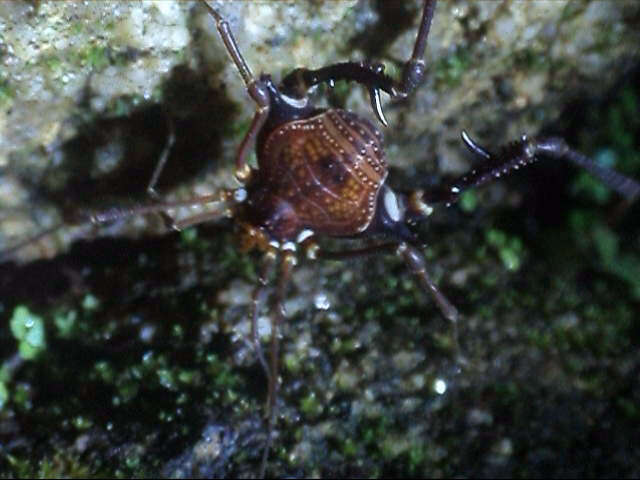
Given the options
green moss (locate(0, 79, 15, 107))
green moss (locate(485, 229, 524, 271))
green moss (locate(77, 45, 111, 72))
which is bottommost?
green moss (locate(485, 229, 524, 271))

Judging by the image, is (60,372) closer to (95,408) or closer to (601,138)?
(95,408)

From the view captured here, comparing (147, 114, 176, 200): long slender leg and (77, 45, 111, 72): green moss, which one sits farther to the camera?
(147, 114, 176, 200): long slender leg

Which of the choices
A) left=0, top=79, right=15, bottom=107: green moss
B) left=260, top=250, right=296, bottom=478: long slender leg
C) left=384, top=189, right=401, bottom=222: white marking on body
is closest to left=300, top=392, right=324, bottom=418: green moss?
left=260, top=250, right=296, bottom=478: long slender leg

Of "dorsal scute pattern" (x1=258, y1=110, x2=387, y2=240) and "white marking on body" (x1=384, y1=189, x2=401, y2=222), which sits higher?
"dorsal scute pattern" (x1=258, y1=110, x2=387, y2=240)

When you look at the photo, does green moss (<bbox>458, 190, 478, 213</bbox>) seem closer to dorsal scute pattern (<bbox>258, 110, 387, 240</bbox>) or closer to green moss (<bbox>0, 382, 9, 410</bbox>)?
dorsal scute pattern (<bbox>258, 110, 387, 240</bbox>)

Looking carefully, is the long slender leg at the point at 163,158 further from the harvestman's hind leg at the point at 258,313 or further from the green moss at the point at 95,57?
the harvestman's hind leg at the point at 258,313

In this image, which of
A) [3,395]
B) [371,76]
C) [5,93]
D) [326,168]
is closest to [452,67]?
[371,76]

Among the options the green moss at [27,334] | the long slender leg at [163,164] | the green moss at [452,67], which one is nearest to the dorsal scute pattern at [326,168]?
the long slender leg at [163,164]
